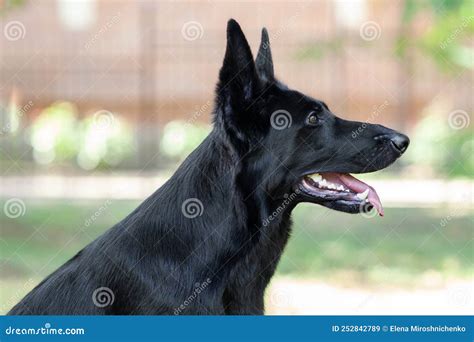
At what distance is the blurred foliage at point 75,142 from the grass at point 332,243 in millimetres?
1613

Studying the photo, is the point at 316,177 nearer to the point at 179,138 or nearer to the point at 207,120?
the point at 207,120

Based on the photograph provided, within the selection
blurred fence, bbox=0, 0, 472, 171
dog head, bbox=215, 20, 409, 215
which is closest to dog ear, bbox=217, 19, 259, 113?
dog head, bbox=215, 20, 409, 215

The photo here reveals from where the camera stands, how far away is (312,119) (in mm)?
3543

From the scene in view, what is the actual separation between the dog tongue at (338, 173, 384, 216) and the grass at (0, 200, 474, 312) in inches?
152

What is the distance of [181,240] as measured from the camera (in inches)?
127

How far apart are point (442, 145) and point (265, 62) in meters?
8.09

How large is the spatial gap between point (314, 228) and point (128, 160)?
4271 mm

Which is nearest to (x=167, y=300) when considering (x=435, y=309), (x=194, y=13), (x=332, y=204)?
(x=332, y=204)

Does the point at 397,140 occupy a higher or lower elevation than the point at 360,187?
higher

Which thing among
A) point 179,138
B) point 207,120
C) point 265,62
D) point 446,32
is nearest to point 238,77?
point 265,62

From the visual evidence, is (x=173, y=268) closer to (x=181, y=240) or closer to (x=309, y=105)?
(x=181, y=240)

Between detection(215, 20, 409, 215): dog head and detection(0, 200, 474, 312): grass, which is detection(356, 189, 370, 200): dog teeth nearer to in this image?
detection(215, 20, 409, 215): dog head

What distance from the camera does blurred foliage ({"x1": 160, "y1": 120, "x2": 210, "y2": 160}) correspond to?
11.5 meters

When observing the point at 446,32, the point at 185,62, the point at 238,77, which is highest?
the point at 238,77
